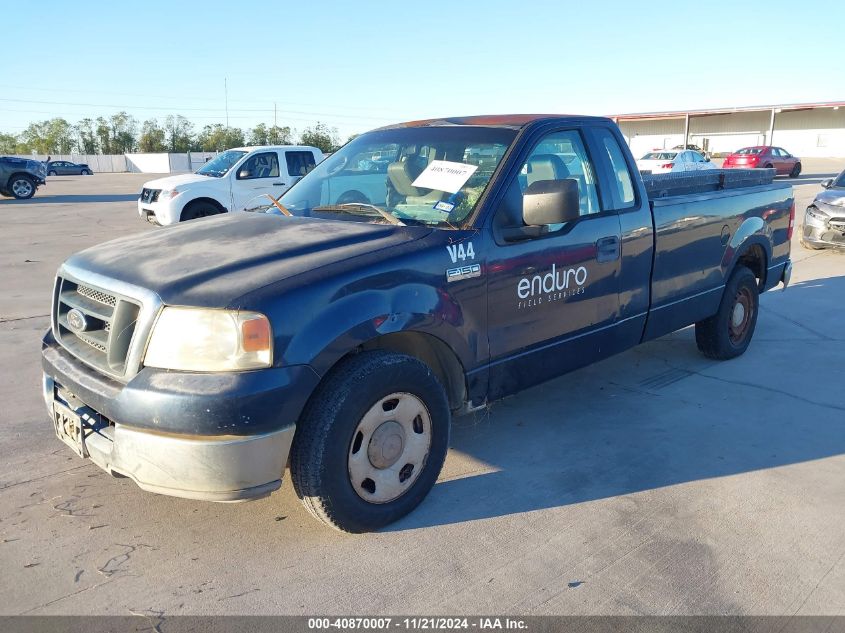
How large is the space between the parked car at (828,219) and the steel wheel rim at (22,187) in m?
23.9

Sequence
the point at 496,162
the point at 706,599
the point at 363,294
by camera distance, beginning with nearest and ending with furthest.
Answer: the point at 706,599
the point at 363,294
the point at 496,162

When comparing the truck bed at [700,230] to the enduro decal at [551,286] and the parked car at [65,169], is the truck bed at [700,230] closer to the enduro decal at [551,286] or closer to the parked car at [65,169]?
the enduro decal at [551,286]

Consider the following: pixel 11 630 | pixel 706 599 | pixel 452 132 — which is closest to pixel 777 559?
pixel 706 599

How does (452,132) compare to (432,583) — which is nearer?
(432,583)

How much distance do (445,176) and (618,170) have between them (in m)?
1.38

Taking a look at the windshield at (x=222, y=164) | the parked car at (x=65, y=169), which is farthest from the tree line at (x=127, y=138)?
the windshield at (x=222, y=164)

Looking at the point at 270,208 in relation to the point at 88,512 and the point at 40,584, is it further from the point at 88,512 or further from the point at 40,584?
the point at 40,584

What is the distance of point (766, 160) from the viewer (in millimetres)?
31047

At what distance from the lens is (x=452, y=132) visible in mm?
3953

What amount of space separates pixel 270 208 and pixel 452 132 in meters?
1.22

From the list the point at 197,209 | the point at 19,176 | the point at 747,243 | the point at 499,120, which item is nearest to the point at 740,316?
the point at 747,243

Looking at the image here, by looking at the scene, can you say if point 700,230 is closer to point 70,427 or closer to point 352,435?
point 352,435

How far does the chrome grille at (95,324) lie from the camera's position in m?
2.79

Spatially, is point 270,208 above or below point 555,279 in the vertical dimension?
above
